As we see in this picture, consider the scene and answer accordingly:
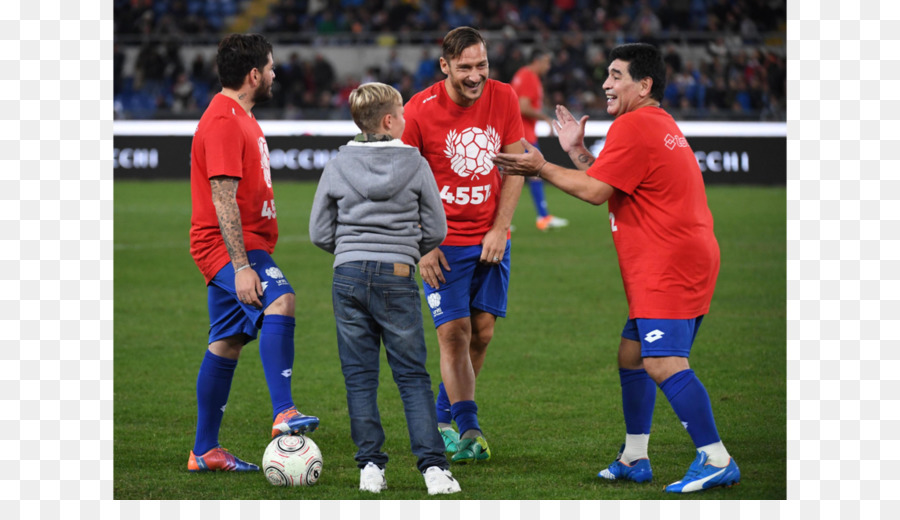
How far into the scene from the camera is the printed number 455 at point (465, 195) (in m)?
5.66

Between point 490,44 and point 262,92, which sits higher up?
point 490,44

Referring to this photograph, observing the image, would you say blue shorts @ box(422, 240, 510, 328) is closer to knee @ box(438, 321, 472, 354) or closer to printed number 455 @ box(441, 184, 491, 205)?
knee @ box(438, 321, 472, 354)

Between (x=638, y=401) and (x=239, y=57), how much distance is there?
2522 mm

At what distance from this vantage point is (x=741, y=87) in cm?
2339

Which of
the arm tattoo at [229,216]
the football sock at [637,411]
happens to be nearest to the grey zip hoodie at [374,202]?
the arm tattoo at [229,216]

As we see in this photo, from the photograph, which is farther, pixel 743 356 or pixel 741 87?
pixel 741 87

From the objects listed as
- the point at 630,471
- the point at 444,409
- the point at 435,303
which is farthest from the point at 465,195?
the point at 630,471

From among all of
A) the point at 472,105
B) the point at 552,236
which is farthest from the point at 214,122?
the point at 552,236

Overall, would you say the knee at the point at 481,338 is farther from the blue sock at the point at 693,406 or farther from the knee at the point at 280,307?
the blue sock at the point at 693,406

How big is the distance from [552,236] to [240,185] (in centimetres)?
1063

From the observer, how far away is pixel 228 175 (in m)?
4.91

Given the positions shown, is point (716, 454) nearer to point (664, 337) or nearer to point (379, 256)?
point (664, 337)

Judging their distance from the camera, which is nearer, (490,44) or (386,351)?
(386,351)

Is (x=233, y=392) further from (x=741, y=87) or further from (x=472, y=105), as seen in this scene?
(x=741, y=87)
